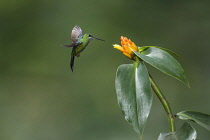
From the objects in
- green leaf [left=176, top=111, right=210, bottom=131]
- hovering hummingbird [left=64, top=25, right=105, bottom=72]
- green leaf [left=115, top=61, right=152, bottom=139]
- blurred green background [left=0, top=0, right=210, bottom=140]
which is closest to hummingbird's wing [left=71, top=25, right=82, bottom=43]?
hovering hummingbird [left=64, top=25, right=105, bottom=72]

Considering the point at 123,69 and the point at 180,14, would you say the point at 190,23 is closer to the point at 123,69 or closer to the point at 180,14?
the point at 180,14

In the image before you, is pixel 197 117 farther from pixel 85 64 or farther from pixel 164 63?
pixel 85 64

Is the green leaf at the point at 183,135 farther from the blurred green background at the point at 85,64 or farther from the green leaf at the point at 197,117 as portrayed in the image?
the blurred green background at the point at 85,64

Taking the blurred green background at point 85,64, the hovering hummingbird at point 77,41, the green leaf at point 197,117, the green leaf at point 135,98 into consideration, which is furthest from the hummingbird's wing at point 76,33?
the blurred green background at point 85,64

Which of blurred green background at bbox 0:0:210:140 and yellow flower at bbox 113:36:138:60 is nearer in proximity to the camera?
yellow flower at bbox 113:36:138:60

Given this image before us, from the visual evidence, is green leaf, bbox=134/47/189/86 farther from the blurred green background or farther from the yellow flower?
the blurred green background

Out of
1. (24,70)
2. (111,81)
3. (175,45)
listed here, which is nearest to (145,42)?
(175,45)

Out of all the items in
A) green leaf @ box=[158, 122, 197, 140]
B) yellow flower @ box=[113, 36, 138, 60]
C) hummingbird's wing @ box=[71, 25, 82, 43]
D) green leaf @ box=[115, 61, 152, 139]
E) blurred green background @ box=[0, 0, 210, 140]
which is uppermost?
hummingbird's wing @ box=[71, 25, 82, 43]
